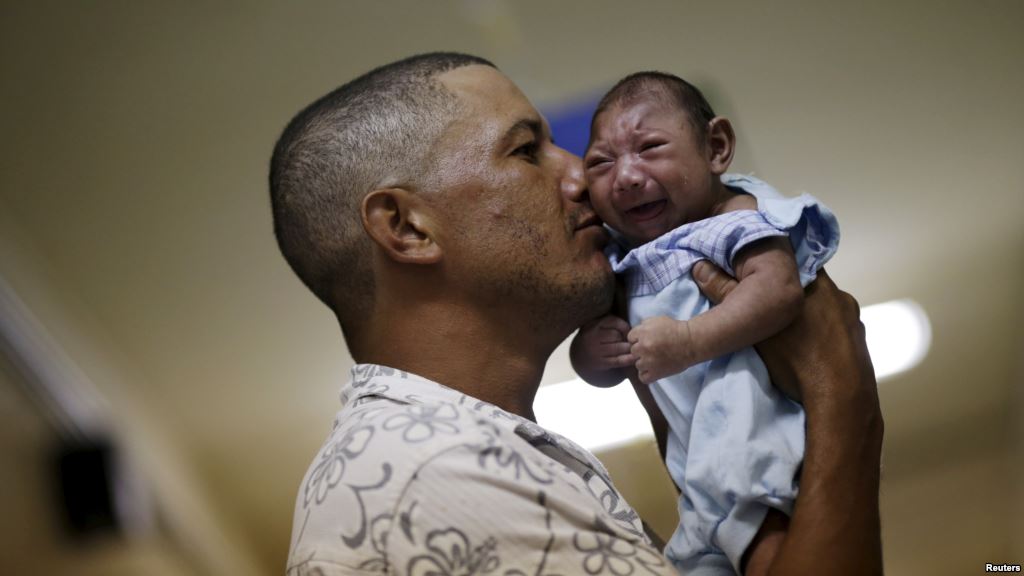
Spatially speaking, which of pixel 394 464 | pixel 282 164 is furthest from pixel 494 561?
pixel 282 164

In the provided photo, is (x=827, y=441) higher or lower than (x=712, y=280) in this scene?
lower

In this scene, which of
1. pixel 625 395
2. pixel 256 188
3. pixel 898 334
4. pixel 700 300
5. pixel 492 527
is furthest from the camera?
pixel 898 334

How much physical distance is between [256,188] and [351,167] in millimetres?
1158

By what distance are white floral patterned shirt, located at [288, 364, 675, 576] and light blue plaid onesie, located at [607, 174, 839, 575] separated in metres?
0.16

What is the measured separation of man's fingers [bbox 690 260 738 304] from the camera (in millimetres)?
1204

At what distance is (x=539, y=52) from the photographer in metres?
2.40

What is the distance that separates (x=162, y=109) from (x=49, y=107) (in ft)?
0.87

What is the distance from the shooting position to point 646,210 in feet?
4.19

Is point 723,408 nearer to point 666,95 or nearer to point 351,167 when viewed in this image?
point 666,95

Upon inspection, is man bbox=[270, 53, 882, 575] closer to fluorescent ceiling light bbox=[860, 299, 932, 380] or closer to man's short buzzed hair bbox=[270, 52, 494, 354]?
man's short buzzed hair bbox=[270, 52, 494, 354]

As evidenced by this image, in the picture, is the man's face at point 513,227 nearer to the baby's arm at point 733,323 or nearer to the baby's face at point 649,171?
the baby's face at point 649,171

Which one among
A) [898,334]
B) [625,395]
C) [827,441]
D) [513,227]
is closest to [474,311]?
[513,227]

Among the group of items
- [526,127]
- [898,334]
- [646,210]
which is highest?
[526,127]

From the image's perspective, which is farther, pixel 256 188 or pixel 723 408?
pixel 256 188
